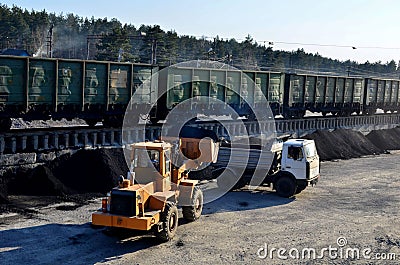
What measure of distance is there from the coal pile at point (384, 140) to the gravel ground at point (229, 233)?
15216 millimetres

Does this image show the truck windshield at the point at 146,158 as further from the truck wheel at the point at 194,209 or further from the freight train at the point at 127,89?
the freight train at the point at 127,89

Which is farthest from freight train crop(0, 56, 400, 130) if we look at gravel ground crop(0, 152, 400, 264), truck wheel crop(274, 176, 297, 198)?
truck wheel crop(274, 176, 297, 198)

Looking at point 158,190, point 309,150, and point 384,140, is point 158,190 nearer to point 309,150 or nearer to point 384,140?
point 309,150

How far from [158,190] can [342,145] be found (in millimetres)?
17955

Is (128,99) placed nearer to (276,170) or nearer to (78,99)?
(78,99)

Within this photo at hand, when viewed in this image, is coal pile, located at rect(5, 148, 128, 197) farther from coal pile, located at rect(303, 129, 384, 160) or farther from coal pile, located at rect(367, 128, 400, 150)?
coal pile, located at rect(367, 128, 400, 150)

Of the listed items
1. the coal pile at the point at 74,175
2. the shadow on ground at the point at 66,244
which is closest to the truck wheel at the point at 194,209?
the shadow on ground at the point at 66,244

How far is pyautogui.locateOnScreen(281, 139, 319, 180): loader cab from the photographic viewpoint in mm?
15445

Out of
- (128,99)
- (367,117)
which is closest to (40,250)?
(128,99)

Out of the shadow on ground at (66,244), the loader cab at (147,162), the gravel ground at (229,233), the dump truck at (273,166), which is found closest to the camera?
the shadow on ground at (66,244)

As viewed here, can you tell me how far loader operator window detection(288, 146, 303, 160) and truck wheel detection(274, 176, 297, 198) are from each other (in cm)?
72

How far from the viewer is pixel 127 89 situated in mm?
19359

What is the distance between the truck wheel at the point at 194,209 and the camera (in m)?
12.0

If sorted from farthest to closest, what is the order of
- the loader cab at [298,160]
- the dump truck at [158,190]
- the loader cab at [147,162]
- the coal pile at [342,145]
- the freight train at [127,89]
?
the coal pile at [342,145] → the freight train at [127,89] → the loader cab at [298,160] → the loader cab at [147,162] → the dump truck at [158,190]
